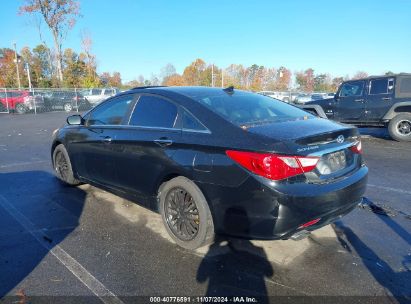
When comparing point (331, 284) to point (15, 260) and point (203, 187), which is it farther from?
point (15, 260)

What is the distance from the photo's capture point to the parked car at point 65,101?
87.3ft

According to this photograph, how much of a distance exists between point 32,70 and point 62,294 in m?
56.3

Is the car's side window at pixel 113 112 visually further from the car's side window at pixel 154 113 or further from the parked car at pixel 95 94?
the parked car at pixel 95 94

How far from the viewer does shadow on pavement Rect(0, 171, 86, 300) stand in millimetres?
3150

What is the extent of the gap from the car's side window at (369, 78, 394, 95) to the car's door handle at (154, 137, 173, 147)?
8877 mm

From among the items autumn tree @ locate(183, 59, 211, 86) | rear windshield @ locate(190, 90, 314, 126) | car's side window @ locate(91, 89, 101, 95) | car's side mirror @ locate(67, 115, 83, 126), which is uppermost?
autumn tree @ locate(183, 59, 211, 86)

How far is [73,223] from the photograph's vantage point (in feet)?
13.8

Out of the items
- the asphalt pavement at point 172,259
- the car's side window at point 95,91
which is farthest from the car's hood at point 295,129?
the car's side window at point 95,91

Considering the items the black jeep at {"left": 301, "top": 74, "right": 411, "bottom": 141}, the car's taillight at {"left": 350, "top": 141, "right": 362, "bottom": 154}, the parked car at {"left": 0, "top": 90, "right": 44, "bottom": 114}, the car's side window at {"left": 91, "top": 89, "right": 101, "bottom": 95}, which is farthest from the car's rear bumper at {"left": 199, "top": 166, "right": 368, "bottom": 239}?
the car's side window at {"left": 91, "top": 89, "right": 101, "bottom": 95}

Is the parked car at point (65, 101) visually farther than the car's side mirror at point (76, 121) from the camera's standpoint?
Yes

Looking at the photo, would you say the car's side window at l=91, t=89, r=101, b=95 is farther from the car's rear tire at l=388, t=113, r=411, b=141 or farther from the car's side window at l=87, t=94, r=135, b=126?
the car's side window at l=87, t=94, r=135, b=126

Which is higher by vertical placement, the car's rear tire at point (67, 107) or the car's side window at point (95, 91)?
the car's side window at point (95, 91)

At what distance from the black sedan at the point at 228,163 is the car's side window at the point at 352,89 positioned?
299 inches

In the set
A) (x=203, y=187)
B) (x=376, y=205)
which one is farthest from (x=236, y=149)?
(x=376, y=205)
